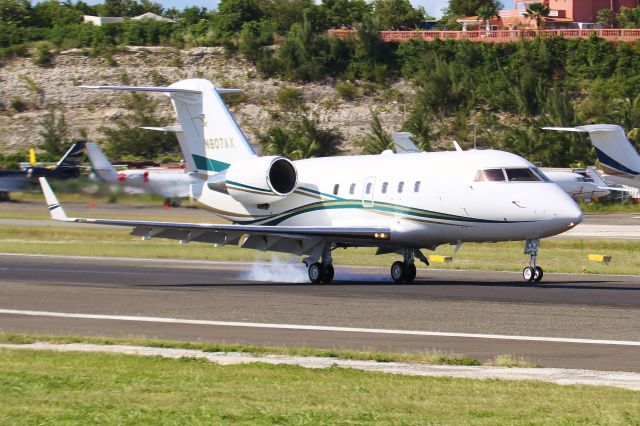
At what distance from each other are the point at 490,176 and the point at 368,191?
3.52 meters

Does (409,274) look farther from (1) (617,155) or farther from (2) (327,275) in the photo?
(1) (617,155)

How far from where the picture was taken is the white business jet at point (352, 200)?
26531 millimetres

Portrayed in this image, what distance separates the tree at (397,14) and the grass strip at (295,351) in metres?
104

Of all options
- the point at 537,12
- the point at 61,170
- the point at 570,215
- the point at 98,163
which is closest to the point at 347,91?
the point at 537,12

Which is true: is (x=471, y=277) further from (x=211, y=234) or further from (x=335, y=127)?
(x=335, y=127)

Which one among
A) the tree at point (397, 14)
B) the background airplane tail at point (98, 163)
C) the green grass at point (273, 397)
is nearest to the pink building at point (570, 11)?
the tree at point (397, 14)

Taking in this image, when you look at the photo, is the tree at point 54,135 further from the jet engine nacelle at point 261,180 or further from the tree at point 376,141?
the jet engine nacelle at point 261,180

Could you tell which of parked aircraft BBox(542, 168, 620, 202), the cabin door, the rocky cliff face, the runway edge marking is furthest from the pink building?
the runway edge marking

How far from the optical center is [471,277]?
32000 mm

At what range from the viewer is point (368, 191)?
29.1 meters

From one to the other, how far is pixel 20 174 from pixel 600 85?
1827 inches

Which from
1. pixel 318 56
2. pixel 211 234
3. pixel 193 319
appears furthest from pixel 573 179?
pixel 193 319

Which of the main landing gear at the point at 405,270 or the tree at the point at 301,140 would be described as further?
the tree at the point at 301,140

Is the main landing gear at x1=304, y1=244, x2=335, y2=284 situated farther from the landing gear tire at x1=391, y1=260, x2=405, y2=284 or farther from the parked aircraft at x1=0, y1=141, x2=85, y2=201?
the parked aircraft at x1=0, y1=141, x2=85, y2=201
